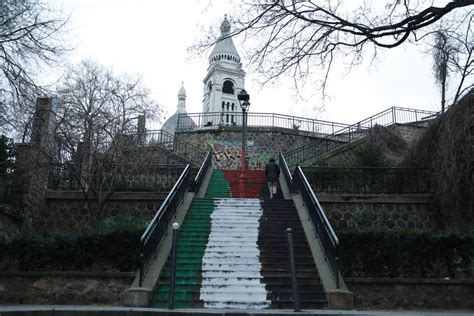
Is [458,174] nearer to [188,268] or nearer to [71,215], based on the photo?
[188,268]

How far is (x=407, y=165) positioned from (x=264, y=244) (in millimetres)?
7856

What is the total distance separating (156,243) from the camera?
31.4 feet

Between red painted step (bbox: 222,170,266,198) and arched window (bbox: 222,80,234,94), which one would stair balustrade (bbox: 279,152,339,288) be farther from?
arched window (bbox: 222,80,234,94)

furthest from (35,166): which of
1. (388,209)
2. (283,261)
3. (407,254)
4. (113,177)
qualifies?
(388,209)

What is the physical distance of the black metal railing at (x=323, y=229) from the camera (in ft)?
27.5

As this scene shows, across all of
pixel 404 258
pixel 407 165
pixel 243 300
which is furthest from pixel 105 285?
pixel 407 165

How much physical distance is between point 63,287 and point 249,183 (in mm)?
10894

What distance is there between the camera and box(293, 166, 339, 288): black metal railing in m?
8.39

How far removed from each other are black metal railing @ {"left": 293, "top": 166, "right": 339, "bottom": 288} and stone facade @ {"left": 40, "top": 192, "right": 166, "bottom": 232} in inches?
200

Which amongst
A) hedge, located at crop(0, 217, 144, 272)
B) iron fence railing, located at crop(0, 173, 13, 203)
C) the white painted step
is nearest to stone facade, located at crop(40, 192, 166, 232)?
iron fence railing, located at crop(0, 173, 13, 203)

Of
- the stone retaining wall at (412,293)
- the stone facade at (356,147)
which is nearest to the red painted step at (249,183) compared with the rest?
the stone facade at (356,147)

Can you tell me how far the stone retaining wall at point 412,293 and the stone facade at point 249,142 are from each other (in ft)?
58.6

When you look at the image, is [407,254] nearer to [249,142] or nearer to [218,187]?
[218,187]

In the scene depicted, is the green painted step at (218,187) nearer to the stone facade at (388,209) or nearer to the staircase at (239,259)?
the staircase at (239,259)
